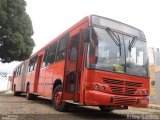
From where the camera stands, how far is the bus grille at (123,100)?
25.2 ft

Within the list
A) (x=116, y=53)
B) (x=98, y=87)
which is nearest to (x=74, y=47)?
(x=116, y=53)

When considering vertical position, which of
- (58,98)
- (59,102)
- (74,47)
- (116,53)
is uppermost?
(74,47)

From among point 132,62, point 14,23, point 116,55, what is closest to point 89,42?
point 116,55

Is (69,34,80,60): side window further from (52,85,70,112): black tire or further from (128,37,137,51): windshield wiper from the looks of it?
(128,37,137,51): windshield wiper

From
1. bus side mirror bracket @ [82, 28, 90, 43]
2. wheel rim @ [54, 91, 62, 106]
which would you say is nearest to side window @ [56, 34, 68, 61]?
wheel rim @ [54, 91, 62, 106]

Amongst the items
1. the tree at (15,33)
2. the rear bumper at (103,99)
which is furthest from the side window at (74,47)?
the tree at (15,33)

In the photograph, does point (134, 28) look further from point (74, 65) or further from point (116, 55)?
point (74, 65)

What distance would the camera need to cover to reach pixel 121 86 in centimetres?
799

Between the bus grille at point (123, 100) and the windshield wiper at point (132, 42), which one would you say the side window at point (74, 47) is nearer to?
the windshield wiper at point (132, 42)

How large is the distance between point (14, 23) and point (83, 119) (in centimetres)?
1601

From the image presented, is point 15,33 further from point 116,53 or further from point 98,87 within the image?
point 98,87

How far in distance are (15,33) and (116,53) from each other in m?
15.5

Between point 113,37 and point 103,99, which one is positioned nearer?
point 103,99

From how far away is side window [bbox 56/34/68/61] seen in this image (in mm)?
10299
